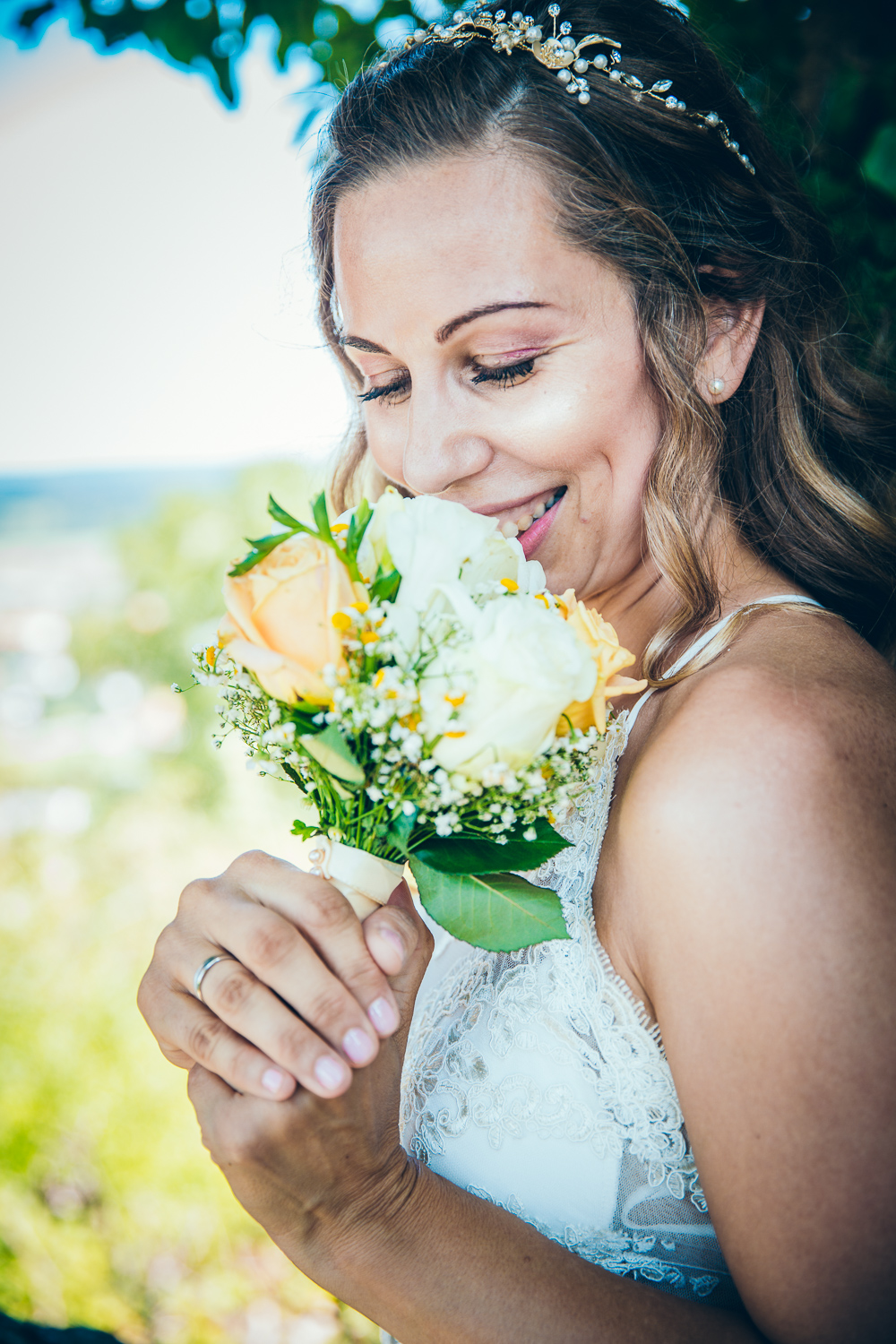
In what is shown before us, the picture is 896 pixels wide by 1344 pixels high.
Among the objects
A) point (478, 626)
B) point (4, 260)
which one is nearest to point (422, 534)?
point (478, 626)

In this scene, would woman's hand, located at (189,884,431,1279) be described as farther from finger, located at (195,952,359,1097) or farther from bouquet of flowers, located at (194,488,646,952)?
bouquet of flowers, located at (194,488,646,952)

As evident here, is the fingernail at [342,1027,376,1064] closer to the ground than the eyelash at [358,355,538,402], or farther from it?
closer to the ground

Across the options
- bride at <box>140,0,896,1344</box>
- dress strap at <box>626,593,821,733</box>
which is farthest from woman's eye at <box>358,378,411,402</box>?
dress strap at <box>626,593,821,733</box>

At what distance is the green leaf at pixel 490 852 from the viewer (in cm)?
126

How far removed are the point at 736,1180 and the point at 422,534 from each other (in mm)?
1036

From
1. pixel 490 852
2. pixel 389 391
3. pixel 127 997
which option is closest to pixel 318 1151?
pixel 490 852

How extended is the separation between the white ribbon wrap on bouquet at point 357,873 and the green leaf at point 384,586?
41 centimetres

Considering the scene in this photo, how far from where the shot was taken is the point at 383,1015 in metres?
1.25

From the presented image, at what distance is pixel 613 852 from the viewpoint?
4.79 feet

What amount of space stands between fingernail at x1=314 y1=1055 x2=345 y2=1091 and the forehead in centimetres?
139

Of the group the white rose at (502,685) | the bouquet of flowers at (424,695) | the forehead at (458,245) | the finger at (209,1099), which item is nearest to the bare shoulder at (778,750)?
the bouquet of flowers at (424,695)

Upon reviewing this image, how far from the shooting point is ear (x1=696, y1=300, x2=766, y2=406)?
183 centimetres

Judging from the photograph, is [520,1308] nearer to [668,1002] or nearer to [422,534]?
[668,1002]

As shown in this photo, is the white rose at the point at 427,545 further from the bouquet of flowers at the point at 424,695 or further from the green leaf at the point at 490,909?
the green leaf at the point at 490,909
